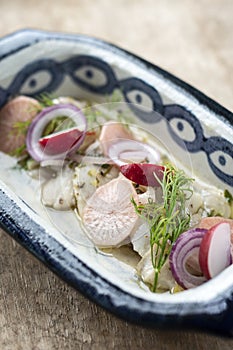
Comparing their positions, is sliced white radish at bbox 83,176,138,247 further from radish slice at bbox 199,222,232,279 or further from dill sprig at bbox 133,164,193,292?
radish slice at bbox 199,222,232,279

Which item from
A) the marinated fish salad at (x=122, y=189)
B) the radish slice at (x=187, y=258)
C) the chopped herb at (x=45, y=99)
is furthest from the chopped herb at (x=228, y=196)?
the chopped herb at (x=45, y=99)

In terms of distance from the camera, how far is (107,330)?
2.16 m

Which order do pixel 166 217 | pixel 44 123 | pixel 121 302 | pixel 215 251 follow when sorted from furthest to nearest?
pixel 44 123 < pixel 166 217 < pixel 215 251 < pixel 121 302

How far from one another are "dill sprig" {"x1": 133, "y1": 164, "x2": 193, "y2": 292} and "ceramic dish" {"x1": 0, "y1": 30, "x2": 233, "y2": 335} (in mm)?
119

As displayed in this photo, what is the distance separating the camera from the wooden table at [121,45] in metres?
2.15

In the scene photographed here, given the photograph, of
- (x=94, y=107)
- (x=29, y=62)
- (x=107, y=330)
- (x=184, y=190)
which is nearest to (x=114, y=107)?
(x=94, y=107)

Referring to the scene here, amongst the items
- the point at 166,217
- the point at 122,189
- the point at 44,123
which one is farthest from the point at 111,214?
the point at 44,123

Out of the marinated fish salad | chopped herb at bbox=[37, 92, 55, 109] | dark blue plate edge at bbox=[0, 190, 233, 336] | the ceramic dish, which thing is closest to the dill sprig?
the marinated fish salad

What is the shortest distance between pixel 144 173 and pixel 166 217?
190 mm

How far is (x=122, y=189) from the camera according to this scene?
7.62 feet

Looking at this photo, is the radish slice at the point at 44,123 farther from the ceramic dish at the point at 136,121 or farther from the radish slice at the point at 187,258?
the radish slice at the point at 187,258

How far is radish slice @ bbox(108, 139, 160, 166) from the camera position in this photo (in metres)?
2.44

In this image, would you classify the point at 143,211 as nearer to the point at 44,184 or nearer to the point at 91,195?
the point at 91,195

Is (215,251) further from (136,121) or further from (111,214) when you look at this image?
(136,121)
